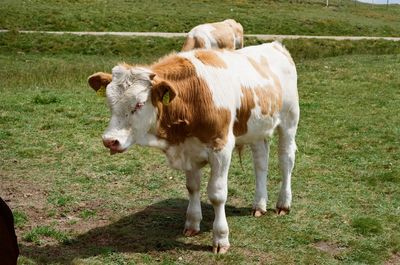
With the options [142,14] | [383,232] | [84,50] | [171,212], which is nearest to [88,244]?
[171,212]

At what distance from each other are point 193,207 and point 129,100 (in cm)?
193

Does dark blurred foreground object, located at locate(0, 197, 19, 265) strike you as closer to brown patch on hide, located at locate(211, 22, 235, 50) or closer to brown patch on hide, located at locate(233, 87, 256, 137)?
brown patch on hide, located at locate(233, 87, 256, 137)

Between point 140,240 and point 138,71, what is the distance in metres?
2.20

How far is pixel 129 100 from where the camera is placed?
240 inches

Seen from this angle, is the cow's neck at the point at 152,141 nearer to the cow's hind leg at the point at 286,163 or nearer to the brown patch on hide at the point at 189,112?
the brown patch on hide at the point at 189,112

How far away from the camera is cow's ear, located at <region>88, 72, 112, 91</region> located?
21.0ft

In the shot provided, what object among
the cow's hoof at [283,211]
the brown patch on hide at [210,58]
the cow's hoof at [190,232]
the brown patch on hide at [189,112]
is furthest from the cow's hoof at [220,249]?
the brown patch on hide at [210,58]

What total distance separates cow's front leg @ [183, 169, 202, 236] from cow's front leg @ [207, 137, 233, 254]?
0.46m

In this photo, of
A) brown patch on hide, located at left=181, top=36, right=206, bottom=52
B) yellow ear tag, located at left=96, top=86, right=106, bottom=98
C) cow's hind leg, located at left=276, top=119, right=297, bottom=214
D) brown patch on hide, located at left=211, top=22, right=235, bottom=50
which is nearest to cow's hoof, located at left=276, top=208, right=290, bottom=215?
cow's hind leg, located at left=276, top=119, right=297, bottom=214

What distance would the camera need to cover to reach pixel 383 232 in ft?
24.8

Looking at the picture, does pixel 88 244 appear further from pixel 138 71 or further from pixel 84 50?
pixel 84 50

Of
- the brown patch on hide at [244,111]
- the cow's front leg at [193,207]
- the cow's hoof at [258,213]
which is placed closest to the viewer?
the brown patch on hide at [244,111]

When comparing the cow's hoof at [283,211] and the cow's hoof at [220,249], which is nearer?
the cow's hoof at [220,249]

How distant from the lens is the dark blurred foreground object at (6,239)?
4023 millimetres
